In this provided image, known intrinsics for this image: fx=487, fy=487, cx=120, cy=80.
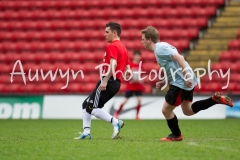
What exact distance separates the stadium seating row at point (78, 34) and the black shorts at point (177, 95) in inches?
402

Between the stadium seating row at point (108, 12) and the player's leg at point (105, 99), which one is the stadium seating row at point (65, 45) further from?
the player's leg at point (105, 99)

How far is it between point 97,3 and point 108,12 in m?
0.79

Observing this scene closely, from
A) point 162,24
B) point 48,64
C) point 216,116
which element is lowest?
point 216,116

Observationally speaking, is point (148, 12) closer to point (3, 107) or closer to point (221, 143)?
point (3, 107)

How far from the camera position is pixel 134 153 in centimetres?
531

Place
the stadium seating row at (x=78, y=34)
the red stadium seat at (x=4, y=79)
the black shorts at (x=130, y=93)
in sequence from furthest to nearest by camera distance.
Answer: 1. the stadium seating row at (x=78, y=34)
2. the red stadium seat at (x=4, y=79)
3. the black shorts at (x=130, y=93)

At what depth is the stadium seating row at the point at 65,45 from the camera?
16.5 m

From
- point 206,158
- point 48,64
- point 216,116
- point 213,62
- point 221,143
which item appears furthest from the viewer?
point 48,64

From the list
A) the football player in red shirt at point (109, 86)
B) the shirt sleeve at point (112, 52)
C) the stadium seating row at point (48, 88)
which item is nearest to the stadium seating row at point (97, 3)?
the stadium seating row at point (48, 88)

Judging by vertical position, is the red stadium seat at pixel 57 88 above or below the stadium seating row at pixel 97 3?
below

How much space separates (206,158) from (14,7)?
1553cm

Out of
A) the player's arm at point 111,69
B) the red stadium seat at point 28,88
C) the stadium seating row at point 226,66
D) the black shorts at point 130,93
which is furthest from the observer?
the red stadium seat at point 28,88

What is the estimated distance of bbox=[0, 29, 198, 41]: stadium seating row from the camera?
657 inches

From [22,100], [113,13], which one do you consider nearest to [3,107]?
[22,100]
